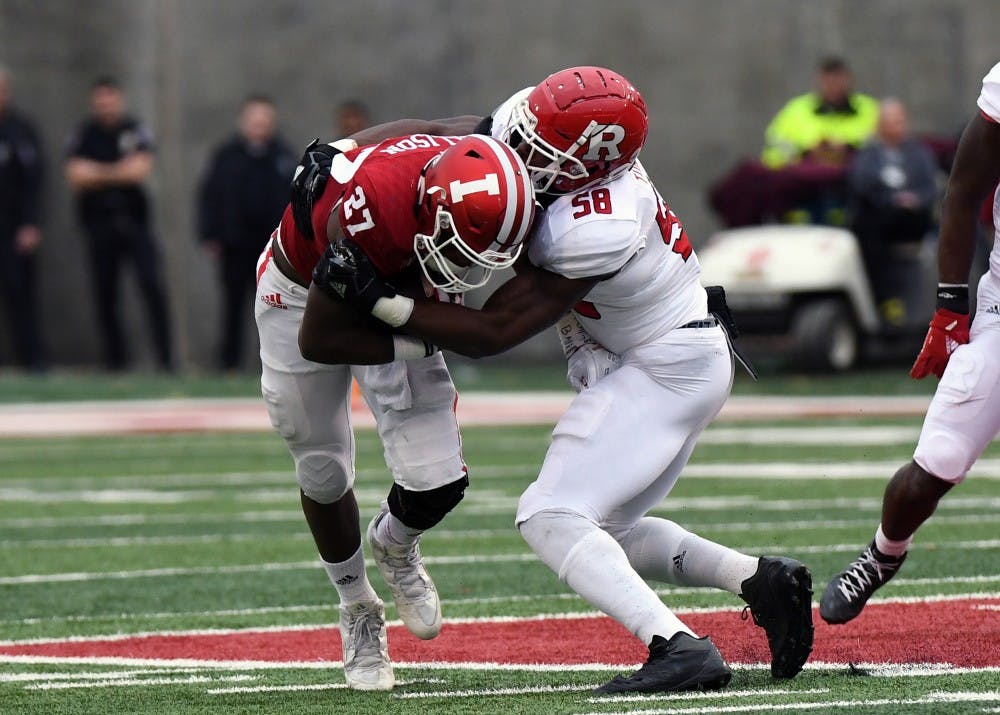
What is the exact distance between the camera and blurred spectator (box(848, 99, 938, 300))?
1490 centimetres

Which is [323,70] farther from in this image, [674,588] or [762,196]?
[674,588]

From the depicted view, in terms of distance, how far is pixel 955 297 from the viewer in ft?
18.1

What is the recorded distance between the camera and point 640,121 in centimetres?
497

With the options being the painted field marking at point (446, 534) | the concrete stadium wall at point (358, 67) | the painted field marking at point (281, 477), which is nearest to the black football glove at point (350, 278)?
the painted field marking at point (446, 534)

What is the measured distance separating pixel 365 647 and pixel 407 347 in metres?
0.87

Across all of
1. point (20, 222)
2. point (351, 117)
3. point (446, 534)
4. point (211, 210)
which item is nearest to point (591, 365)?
point (446, 534)

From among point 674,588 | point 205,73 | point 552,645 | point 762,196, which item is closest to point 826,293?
point 762,196

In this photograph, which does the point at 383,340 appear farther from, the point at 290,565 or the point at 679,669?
the point at 290,565

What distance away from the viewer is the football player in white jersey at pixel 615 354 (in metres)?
4.79

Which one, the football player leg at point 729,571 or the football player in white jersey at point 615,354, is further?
the football player leg at point 729,571

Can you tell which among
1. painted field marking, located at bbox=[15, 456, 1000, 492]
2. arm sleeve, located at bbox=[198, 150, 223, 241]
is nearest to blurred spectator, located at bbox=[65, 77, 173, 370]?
arm sleeve, located at bbox=[198, 150, 223, 241]

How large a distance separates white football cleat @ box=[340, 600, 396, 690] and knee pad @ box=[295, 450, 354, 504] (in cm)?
30

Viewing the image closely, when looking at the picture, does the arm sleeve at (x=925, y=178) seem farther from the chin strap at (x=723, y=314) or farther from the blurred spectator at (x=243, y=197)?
the chin strap at (x=723, y=314)

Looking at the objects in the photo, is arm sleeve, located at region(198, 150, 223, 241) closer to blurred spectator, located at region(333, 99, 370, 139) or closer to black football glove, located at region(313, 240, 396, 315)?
blurred spectator, located at region(333, 99, 370, 139)
